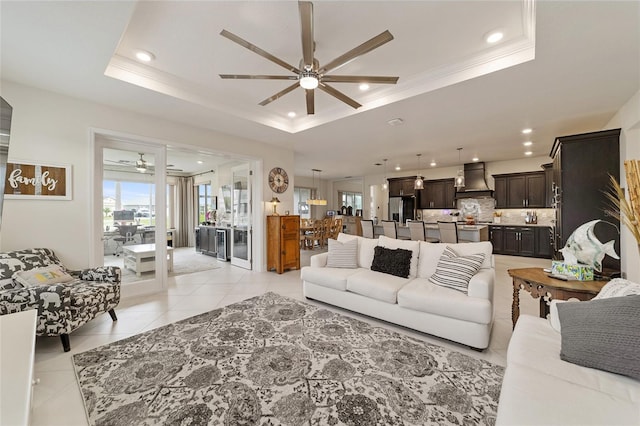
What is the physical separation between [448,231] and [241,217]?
4.60 meters

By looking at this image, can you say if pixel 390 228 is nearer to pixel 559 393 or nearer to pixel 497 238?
pixel 497 238

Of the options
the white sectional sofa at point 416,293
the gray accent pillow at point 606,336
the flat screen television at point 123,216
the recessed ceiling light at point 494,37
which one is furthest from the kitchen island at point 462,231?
the flat screen television at point 123,216

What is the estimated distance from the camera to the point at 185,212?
353 inches

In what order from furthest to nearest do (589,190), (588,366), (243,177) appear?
(243,177) < (589,190) < (588,366)

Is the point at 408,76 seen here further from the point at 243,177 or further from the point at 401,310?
the point at 243,177

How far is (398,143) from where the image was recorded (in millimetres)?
5445

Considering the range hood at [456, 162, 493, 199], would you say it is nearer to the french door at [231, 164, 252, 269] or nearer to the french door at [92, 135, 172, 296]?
the french door at [231, 164, 252, 269]

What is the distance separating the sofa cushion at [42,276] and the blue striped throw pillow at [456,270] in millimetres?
4060

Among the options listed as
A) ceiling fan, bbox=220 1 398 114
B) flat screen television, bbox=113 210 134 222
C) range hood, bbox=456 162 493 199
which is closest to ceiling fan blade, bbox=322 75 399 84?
ceiling fan, bbox=220 1 398 114

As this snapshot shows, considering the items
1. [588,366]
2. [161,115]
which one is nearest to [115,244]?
[161,115]

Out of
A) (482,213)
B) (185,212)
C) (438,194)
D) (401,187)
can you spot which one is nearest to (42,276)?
(185,212)

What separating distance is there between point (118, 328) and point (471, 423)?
3399 millimetres

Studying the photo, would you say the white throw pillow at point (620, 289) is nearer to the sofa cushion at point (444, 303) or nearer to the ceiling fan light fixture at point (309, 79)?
the sofa cushion at point (444, 303)

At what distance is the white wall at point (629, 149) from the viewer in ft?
10.1
